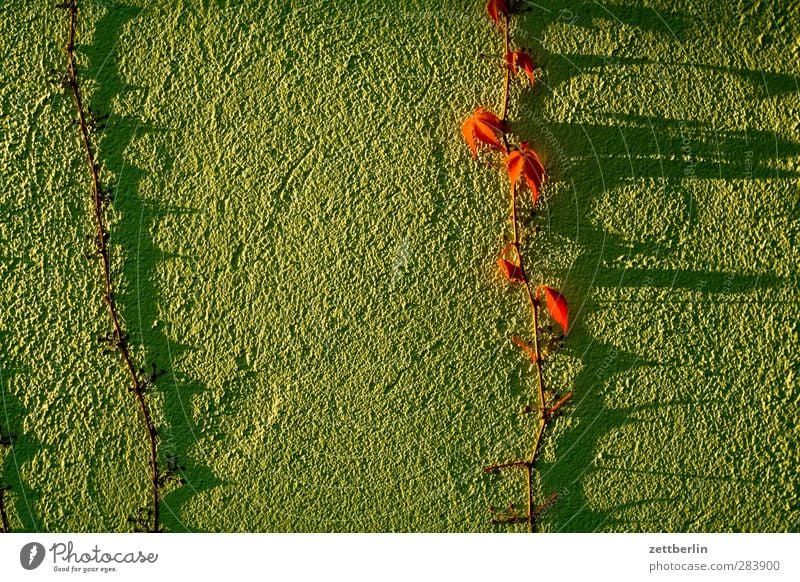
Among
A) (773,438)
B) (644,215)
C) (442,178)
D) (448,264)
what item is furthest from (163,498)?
(773,438)

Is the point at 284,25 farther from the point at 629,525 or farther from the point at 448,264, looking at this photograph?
the point at 629,525

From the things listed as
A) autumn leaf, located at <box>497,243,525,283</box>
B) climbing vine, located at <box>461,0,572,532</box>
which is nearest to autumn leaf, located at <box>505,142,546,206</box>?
climbing vine, located at <box>461,0,572,532</box>

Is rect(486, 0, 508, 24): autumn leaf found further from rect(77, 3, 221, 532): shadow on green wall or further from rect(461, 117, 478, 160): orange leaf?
rect(77, 3, 221, 532): shadow on green wall

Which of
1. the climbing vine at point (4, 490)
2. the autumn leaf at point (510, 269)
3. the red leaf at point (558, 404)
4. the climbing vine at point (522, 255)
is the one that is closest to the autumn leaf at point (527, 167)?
the climbing vine at point (522, 255)

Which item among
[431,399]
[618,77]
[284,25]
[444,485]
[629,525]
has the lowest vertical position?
[629,525]

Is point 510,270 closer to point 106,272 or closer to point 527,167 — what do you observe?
point 527,167

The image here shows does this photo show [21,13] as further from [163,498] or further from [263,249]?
[163,498]

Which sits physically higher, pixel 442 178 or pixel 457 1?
pixel 457 1
